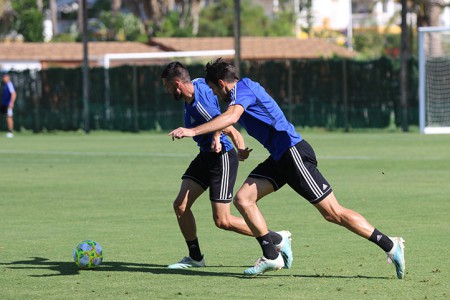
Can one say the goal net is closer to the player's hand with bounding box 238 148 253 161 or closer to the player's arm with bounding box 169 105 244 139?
the player's hand with bounding box 238 148 253 161

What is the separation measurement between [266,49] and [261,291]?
5615 centimetres

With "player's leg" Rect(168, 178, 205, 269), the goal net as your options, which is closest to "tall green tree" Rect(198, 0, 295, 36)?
the goal net

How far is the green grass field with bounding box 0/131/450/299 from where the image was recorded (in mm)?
9953

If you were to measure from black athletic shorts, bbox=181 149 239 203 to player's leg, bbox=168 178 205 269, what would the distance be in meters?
0.08

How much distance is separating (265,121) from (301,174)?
0.54 m

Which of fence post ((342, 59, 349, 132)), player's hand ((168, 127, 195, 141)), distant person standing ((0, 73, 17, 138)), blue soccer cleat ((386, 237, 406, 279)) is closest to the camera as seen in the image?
player's hand ((168, 127, 195, 141))

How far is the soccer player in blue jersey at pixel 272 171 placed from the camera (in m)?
Result: 10.1

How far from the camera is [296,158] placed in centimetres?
1030

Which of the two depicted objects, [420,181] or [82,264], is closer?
[82,264]

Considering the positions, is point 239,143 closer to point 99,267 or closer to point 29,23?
point 99,267

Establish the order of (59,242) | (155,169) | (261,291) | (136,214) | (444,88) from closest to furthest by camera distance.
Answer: (261,291)
(59,242)
(136,214)
(155,169)
(444,88)

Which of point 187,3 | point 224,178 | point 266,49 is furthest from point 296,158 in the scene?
point 187,3

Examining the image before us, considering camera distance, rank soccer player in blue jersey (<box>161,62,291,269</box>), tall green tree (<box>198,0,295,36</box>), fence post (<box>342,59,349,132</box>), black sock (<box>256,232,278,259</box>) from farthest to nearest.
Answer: tall green tree (<box>198,0,295,36</box>)
fence post (<box>342,59,349,132</box>)
soccer player in blue jersey (<box>161,62,291,269</box>)
black sock (<box>256,232,278,259</box>)

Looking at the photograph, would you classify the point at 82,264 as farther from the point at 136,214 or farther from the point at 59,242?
the point at 136,214
